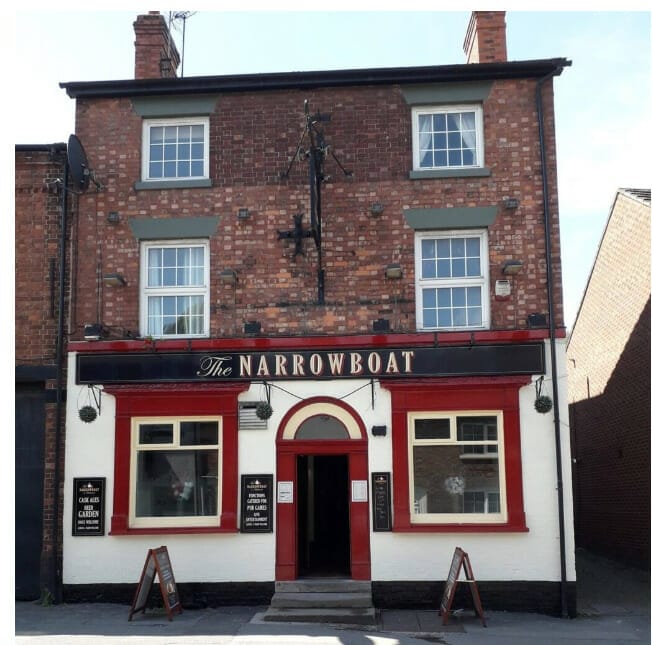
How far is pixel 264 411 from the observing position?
13344 millimetres

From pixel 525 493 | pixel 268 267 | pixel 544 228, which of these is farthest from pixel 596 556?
pixel 268 267

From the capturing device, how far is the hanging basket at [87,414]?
13.6m

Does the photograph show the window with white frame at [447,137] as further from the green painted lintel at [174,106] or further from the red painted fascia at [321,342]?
the green painted lintel at [174,106]

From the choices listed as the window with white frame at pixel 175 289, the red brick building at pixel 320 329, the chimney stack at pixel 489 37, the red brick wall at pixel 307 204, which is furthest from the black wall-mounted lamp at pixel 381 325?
the chimney stack at pixel 489 37

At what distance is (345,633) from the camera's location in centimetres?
1112

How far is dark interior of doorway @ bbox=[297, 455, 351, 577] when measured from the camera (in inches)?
616

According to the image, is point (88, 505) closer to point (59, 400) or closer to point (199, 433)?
point (59, 400)

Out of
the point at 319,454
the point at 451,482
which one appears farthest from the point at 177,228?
the point at 451,482

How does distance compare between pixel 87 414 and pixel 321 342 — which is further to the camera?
pixel 87 414

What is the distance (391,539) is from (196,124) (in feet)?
25.6

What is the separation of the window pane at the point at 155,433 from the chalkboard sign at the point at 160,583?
5.99 ft

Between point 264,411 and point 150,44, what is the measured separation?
7.21m

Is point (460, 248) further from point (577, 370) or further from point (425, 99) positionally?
point (577, 370)

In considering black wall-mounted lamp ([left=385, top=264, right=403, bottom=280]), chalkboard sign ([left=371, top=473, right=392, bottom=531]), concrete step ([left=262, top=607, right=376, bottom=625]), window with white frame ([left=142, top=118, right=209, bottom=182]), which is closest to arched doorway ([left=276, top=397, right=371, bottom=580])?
chalkboard sign ([left=371, top=473, right=392, bottom=531])
